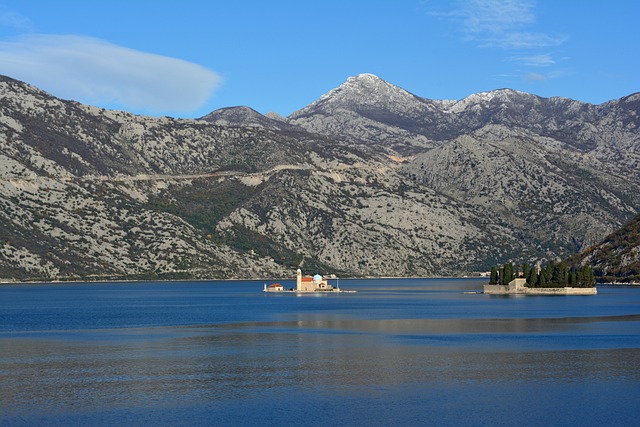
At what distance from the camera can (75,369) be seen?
78.8m

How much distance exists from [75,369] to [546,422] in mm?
40836

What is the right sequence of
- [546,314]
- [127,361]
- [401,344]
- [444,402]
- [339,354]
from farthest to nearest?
1. [546,314]
2. [401,344]
3. [339,354]
4. [127,361]
5. [444,402]

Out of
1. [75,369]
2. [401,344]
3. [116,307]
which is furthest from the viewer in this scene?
[116,307]

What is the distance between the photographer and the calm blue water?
59562 millimetres

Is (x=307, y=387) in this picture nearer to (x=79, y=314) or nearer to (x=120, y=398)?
(x=120, y=398)

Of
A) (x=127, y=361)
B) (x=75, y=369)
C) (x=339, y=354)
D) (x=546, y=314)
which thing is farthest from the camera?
(x=546, y=314)

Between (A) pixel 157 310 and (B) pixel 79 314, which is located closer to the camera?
(B) pixel 79 314

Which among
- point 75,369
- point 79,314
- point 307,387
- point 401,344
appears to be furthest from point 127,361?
point 79,314

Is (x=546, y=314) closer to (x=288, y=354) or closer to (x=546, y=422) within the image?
(x=288, y=354)

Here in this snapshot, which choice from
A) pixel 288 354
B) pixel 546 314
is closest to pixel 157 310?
pixel 546 314

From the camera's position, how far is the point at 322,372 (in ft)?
255

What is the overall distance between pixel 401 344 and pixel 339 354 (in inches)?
468

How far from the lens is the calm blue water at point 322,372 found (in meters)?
59.6

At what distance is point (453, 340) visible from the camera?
105 metres
